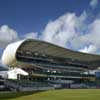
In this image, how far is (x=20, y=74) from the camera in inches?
3519

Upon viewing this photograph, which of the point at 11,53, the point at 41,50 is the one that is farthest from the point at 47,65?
the point at 11,53

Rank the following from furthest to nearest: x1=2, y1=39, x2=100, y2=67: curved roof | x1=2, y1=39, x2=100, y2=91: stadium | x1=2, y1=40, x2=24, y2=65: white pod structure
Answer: x1=2, y1=40, x2=24, y2=65: white pod structure
x1=2, y1=39, x2=100, y2=67: curved roof
x1=2, y1=39, x2=100, y2=91: stadium

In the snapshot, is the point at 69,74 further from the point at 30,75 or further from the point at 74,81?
the point at 30,75

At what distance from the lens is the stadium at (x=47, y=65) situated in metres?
89.3

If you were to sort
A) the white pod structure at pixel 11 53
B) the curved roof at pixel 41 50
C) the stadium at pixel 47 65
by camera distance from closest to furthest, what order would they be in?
1. the stadium at pixel 47 65
2. the curved roof at pixel 41 50
3. the white pod structure at pixel 11 53

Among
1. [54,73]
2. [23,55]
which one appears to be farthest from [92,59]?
[23,55]

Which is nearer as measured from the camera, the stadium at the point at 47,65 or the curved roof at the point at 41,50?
the stadium at the point at 47,65

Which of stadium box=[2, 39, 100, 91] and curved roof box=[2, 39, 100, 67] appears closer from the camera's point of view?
stadium box=[2, 39, 100, 91]

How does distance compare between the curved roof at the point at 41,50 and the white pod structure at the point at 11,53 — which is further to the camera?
the white pod structure at the point at 11,53

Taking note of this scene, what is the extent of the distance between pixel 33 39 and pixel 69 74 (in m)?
28.4

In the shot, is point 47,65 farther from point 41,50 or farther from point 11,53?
point 11,53

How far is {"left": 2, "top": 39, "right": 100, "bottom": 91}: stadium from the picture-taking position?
293 ft

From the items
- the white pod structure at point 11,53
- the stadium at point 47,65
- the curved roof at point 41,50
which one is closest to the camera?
the stadium at point 47,65

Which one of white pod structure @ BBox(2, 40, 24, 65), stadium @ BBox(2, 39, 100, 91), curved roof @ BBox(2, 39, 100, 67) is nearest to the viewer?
stadium @ BBox(2, 39, 100, 91)
